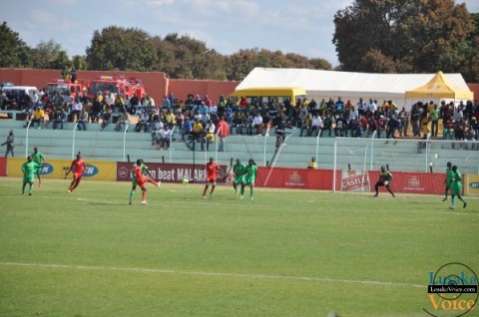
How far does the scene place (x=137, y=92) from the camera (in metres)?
66.5

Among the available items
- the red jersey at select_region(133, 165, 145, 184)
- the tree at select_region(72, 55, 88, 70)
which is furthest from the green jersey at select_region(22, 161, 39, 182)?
the tree at select_region(72, 55, 88, 70)

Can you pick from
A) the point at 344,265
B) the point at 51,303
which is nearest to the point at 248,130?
the point at 344,265

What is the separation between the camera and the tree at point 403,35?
271 feet

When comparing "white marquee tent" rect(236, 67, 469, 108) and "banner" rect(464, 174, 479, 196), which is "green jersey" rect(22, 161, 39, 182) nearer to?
"banner" rect(464, 174, 479, 196)

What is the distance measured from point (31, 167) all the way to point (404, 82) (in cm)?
3080

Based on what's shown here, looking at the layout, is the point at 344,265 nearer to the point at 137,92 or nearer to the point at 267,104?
the point at 267,104

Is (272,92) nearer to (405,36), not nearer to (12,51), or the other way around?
(405,36)

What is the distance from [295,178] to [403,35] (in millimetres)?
40311

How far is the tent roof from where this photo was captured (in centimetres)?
6059

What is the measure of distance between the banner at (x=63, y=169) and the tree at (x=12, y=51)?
88.1 feet

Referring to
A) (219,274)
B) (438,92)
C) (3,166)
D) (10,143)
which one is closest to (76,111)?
(10,143)

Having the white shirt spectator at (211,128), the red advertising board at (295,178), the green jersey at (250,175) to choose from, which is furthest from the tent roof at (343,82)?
the green jersey at (250,175)

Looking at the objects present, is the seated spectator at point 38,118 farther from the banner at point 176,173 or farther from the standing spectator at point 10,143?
the banner at point 176,173

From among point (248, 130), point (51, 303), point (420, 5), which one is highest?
point (420, 5)
